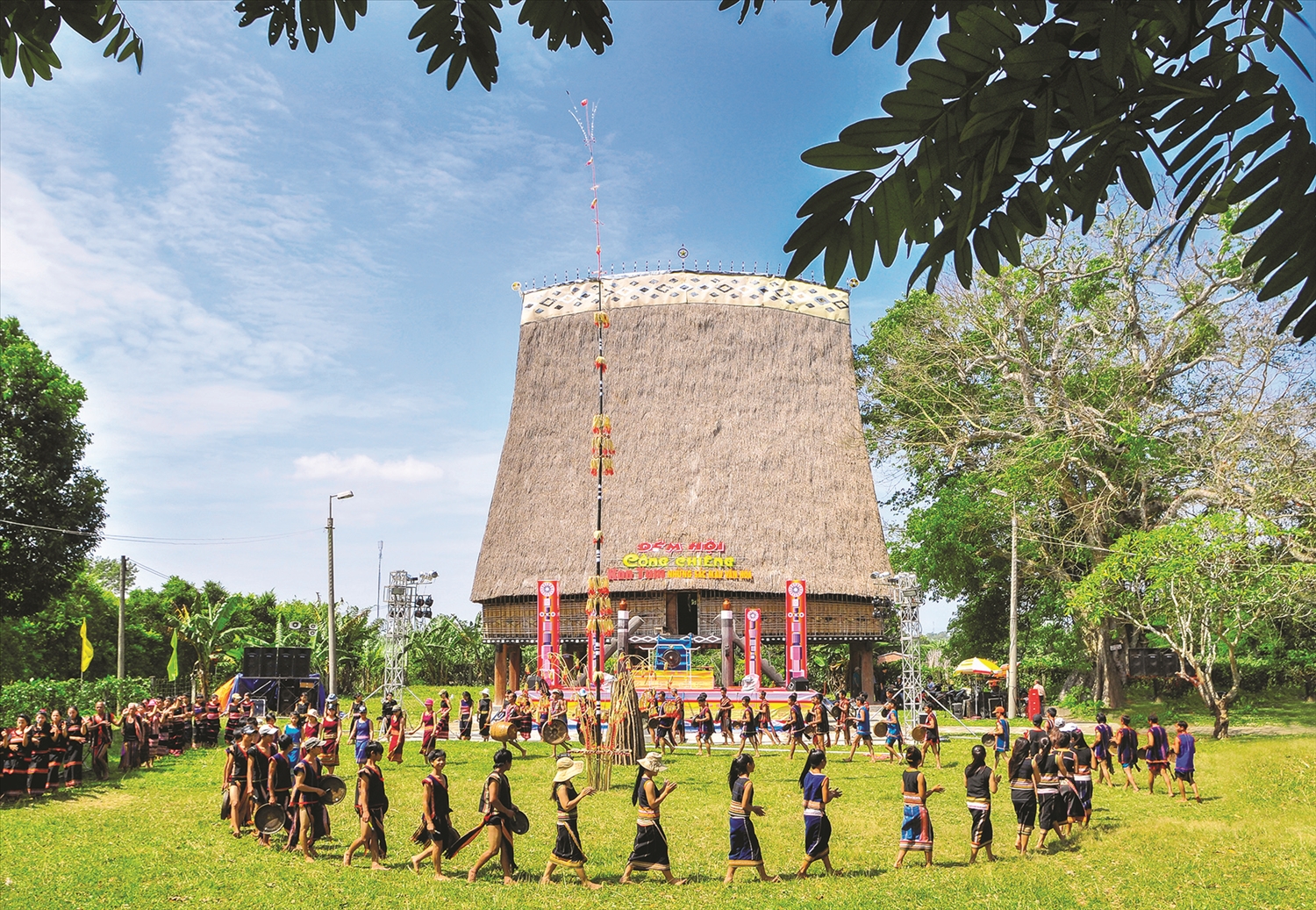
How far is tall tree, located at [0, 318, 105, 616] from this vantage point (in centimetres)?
2444

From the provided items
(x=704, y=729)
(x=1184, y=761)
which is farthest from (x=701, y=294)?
(x=1184, y=761)

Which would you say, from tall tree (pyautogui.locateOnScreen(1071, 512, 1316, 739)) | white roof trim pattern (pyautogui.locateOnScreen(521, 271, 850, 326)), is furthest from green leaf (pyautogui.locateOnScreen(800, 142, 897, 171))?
white roof trim pattern (pyautogui.locateOnScreen(521, 271, 850, 326))

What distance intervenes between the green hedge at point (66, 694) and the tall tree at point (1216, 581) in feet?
74.5

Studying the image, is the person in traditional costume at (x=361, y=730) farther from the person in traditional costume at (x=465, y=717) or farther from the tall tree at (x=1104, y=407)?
the tall tree at (x=1104, y=407)

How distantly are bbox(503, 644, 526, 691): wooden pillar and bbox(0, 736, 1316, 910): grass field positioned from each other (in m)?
18.7

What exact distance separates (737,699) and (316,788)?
16551 mm

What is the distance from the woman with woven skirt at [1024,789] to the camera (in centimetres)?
1162

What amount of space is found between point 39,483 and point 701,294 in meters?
23.6

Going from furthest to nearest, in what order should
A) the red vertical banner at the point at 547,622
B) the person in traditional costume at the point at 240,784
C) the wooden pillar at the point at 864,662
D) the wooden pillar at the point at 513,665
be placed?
the wooden pillar at the point at 513,665
the wooden pillar at the point at 864,662
the red vertical banner at the point at 547,622
the person in traditional costume at the point at 240,784

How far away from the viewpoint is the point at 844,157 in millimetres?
2111

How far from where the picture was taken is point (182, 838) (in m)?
12.6

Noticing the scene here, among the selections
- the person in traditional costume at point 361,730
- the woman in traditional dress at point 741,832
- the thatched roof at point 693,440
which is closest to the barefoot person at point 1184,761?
the woman in traditional dress at point 741,832

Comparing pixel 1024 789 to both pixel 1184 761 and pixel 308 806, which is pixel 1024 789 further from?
pixel 308 806

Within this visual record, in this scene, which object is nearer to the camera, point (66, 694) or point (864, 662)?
point (66, 694)
